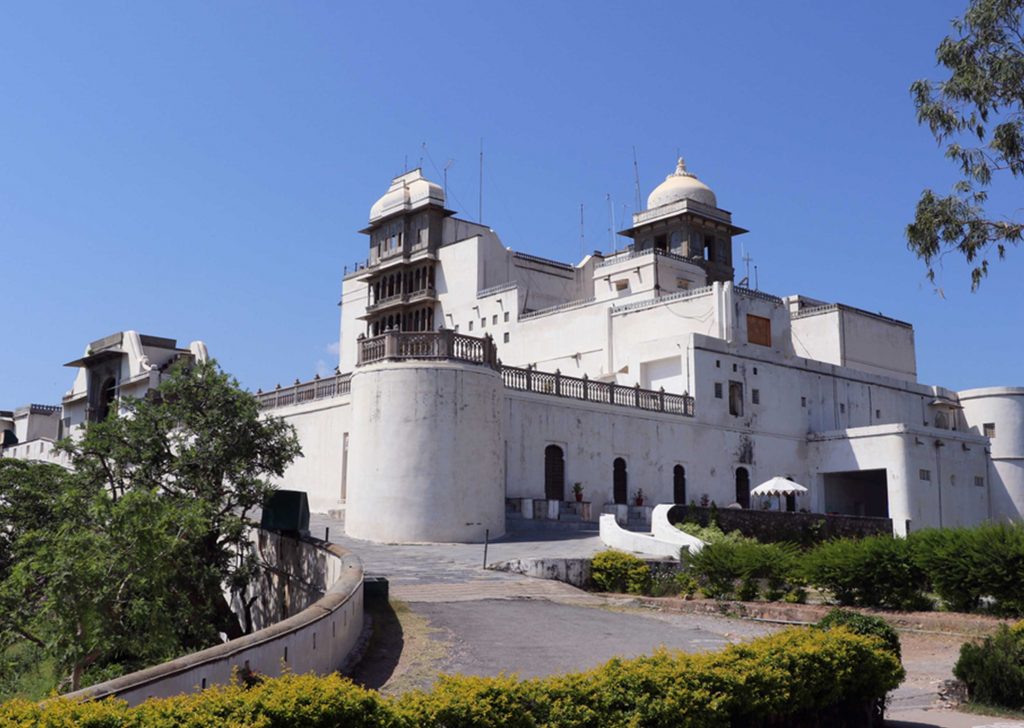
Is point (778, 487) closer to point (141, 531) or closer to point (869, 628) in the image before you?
point (141, 531)

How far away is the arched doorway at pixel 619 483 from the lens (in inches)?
1431

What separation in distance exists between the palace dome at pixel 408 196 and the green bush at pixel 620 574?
3556 centimetres

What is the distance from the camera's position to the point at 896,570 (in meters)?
18.2

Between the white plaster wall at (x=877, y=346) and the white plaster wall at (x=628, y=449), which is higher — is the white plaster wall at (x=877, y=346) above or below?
above

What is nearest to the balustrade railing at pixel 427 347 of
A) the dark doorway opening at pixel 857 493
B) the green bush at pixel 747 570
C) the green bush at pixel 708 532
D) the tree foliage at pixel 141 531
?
the green bush at pixel 708 532

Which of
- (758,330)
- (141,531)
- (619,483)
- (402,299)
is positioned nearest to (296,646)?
(141,531)

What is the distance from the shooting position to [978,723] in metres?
10.8

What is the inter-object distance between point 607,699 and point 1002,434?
45.3 metres

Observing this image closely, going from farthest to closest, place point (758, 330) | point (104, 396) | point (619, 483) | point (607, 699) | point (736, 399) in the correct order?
1. point (104, 396)
2. point (758, 330)
3. point (736, 399)
4. point (619, 483)
5. point (607, 699)

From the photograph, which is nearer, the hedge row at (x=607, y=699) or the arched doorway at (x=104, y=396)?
the hedge row at (x=607, y=699)

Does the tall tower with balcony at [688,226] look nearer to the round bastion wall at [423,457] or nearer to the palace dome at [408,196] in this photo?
the palace dome at [408,196]

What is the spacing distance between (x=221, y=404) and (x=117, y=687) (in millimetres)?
13324

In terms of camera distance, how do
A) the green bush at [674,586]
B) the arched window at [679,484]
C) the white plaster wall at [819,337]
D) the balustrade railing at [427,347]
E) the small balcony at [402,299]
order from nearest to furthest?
the green bush at [674,586] < the balustrade railing at [427,347] < the arched window at [679,484] < the white plaster wall at [819,337] < the small balcony at [402,299]

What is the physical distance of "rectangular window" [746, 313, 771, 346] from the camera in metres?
43.1
